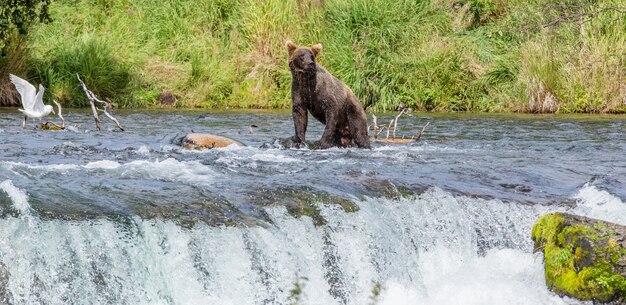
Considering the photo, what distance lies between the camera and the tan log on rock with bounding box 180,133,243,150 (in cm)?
1054

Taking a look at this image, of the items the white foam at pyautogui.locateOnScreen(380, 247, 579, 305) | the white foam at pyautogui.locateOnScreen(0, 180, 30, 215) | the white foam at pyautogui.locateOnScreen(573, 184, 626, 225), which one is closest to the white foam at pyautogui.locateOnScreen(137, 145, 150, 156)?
the white foam at pyautogui.locateOnScreen(0, 180, 30, 215)

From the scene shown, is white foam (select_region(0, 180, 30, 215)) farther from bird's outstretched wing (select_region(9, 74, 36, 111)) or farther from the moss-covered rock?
bird's outstretched wing (select_region(9, 74, 36, 111))

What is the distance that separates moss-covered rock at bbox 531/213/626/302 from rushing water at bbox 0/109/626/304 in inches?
5.1

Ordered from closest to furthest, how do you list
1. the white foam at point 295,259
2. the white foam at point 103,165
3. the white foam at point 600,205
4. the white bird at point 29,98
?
the white foam at point 295,259, the white foam at point 600,205, the white foam at point 103,165, the white bird at point 29,98

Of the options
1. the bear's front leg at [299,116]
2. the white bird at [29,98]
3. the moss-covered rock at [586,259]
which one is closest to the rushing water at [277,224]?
the moss-covered rock at [586,259]

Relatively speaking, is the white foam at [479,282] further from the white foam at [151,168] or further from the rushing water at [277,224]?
the white foam at [151,168]

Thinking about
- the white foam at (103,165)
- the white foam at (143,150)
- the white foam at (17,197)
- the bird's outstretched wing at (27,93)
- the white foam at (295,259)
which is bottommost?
the white foam at (295,259)

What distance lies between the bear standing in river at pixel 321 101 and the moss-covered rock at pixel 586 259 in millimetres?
4226

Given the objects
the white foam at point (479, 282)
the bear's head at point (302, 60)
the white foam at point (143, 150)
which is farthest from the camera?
the bear's head at point (302, 60)

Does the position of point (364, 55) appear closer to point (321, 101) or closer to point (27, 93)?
point (27, 93)

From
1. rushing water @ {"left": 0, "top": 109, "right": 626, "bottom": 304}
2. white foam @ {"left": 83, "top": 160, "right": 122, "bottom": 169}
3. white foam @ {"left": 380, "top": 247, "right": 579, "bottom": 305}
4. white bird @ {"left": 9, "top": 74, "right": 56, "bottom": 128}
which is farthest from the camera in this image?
white bird @ {"left": 9, "top": 74, "right": 56, "bottom": 128}

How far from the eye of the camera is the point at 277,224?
6480 millimetres

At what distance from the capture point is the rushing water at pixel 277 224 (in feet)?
18.6

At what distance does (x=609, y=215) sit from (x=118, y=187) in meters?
3.64
